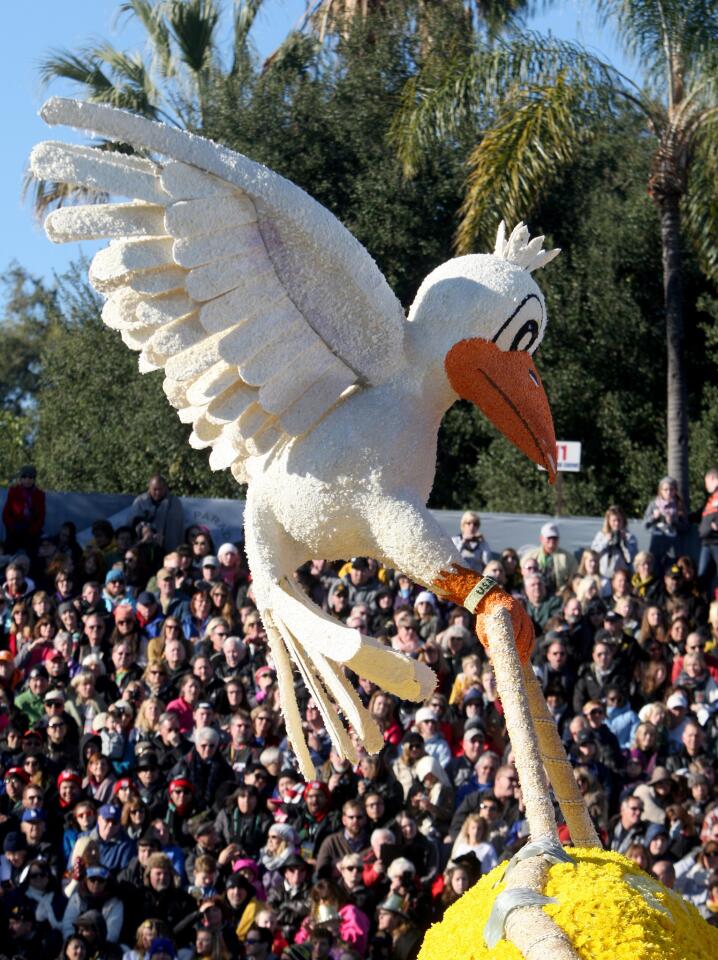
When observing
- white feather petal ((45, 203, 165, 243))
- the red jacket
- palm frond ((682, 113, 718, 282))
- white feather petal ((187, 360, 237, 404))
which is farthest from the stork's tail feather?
palm frond ((682, 113, 718, 282))

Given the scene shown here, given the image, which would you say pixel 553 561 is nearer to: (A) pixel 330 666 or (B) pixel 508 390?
(B) pixel 508 390

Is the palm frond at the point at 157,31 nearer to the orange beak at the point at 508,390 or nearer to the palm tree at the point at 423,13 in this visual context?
the palm tree at the point at 423,13

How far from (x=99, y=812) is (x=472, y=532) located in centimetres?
288

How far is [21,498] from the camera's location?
411 inches

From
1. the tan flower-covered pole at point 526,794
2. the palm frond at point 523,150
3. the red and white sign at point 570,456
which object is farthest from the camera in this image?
the palm frond at point 523,150

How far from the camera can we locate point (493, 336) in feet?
15.7

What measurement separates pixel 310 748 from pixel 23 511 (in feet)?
10.2

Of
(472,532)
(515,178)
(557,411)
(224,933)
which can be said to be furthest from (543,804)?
(557,411)

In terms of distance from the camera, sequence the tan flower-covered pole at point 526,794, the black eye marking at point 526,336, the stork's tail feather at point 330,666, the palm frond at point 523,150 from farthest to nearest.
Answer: the palm frond at point 523,150 → the black eye marking at point 526,336 → the stork's tail feather at point 330,666 → the tan flower-covered pole at point 526,794

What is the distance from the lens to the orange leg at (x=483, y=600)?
4.50 metres

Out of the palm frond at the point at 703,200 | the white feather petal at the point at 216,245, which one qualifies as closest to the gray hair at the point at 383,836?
the white feather petal at the point at 216,245

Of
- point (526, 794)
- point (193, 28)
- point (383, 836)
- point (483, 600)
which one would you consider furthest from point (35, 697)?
point (193, 28)

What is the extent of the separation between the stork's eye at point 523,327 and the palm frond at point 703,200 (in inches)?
280

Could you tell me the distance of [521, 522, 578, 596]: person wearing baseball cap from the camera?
949 cm
